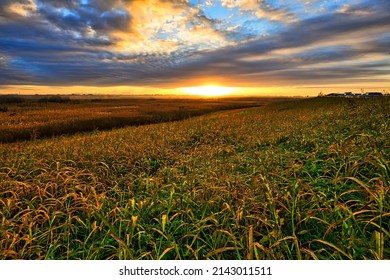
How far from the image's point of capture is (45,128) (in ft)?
54.5

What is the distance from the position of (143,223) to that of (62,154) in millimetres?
5035

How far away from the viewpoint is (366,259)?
6.97ft

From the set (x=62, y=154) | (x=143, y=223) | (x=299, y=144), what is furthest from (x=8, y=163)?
(x=299, y=144)

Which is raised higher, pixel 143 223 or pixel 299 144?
pixel 299 144

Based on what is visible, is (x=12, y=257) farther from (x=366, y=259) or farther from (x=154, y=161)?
(x=154, y=161)

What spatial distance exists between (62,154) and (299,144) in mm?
6087

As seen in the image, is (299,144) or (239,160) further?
(299,144)

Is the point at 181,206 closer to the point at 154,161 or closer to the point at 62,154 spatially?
the point at 154,161
